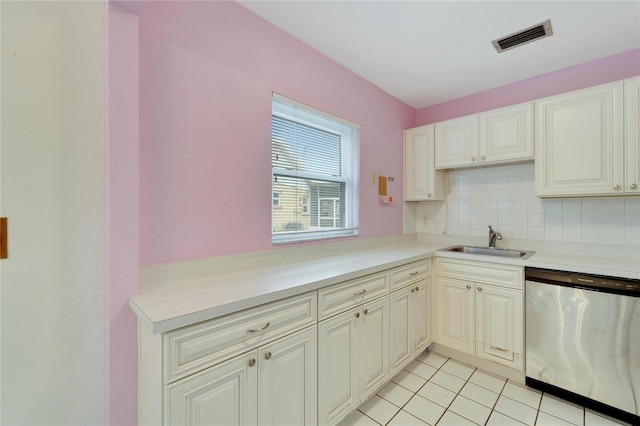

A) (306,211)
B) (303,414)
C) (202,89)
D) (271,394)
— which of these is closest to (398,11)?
(202,89)

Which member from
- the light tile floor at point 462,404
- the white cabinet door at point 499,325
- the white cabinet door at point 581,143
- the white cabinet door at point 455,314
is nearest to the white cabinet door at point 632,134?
the white cabinet door at point 581,143

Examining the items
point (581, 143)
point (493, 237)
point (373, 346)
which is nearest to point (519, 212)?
point (493, 237)

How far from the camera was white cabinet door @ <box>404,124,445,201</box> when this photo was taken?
2.93m

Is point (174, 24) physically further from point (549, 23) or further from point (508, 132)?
point (508, 132)

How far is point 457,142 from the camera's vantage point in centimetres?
273

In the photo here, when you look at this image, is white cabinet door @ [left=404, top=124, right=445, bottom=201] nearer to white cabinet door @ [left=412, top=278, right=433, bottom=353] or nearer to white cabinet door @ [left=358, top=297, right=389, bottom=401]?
white cabinet door @ [left=412, top=278, right=433, bottom=353]

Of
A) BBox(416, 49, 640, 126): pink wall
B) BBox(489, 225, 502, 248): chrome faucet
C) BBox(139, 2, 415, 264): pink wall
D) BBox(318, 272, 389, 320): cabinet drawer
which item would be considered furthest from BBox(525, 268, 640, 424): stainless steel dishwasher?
BBox(139, 2, 415, 264): pink wall

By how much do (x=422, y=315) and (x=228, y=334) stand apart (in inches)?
70.7

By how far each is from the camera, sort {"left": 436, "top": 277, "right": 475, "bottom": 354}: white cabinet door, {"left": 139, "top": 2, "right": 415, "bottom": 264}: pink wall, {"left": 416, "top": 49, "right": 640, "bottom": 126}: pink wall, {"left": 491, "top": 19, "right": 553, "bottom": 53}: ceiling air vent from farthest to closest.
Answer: {"left": 436, "top": 277, "right": 475, "bottom": 354}: white cabinet door → {"left": 416, "top": 49, "right": 640, "bottom": 126}: pink wall → {"left": 491, "top": 19, "right": 553, "bottom": 53}: ceiling air vent → {"left": 139, "top": 2, "right": 415, "bottom": 264}: pink wall

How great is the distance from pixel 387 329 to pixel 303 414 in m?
0.81

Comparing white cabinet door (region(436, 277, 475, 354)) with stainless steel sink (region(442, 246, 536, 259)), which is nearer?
white cabinet door (region(436, 277, 475, 354))

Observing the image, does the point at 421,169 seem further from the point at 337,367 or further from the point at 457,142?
the point at 337,367

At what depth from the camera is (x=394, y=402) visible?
1.87 meters

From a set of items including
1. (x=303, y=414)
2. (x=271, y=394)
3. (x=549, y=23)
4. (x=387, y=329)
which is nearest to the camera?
(x=271, y=394)
